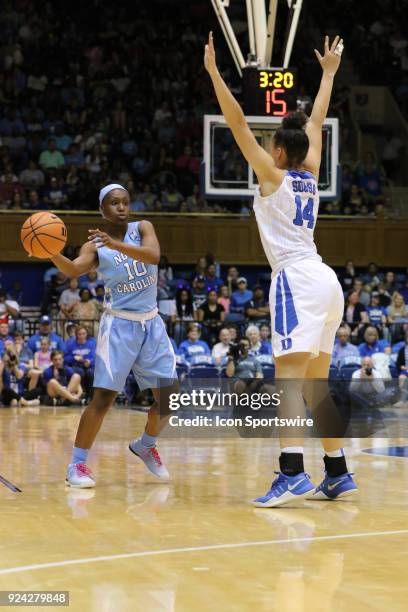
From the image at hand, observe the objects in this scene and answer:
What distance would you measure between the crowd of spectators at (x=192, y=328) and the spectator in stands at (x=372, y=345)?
0.05 ft

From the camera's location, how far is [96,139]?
23.2 m

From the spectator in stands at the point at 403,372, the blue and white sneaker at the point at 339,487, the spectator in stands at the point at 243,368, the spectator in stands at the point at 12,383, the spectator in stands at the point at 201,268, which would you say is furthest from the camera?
the spectator in stands at the point at 201,268

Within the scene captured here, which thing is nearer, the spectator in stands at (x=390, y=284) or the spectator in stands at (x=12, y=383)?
the spectator in stands at (x=12, y=383)

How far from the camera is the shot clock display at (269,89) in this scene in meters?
14.0

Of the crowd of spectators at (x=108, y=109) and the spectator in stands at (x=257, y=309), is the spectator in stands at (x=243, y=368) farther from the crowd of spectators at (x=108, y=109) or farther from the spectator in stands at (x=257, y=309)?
the crowd of spectators at (x=108, y=109)

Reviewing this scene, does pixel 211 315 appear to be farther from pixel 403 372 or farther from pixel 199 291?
pixel 403 372

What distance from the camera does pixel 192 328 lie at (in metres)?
16.8

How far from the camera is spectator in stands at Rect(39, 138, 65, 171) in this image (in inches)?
887

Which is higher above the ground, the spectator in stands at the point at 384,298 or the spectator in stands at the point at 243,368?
the spectator in stands at the point at 384,298

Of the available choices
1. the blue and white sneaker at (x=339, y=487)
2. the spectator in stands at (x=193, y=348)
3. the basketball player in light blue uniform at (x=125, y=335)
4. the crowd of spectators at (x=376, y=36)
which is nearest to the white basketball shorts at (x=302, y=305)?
the blue and white sneaker at (x=339, y=487)

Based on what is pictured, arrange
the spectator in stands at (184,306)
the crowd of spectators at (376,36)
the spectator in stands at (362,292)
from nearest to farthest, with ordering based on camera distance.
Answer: the spectator in stands at (184,306) → the spectator in stands at (362,292) → the crowd of spectators at (376,36)

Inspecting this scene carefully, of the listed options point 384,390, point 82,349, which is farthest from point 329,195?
point 82,349

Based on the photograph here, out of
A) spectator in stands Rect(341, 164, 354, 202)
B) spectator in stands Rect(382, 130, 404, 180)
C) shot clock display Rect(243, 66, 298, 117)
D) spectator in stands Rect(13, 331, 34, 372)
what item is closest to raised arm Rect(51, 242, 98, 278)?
shot clock display Rect(243, 66, 298, 117)

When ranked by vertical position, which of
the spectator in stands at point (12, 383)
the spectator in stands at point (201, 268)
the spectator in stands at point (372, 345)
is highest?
the spectator in stands at point (201, 268)
